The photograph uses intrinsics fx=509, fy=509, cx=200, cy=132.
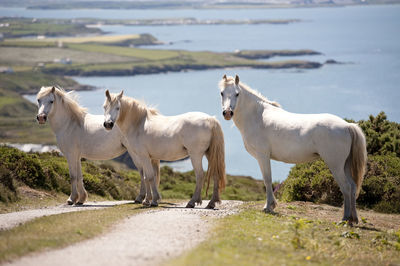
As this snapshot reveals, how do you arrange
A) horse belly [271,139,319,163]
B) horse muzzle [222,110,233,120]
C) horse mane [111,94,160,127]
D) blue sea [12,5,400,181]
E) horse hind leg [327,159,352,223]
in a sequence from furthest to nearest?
blue sea [12,5,400,181] < horse mane [111,94,160,127] < horse muzzle [222,110,233,120] < horse belly [271,139,319,163] < horse hind leg [327,159,352,223]

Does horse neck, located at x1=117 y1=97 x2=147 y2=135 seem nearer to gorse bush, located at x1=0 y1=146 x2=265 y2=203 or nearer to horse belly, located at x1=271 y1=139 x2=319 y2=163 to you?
horse belly, located at x1=271 y1=139 x2=319 y2=163

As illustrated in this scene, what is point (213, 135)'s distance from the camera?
46.0 ft

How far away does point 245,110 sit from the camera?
13.7 meters

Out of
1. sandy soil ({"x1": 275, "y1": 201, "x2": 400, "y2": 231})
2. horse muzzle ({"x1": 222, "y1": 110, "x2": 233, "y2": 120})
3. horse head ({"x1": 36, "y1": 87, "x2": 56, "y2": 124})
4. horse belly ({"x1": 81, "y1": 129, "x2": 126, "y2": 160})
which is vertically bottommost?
sandy soil ({"x1": 275, "y1": 201, "x2": 400, "y2": 231})

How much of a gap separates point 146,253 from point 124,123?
688cm

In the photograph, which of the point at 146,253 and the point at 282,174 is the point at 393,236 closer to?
the point at 146,253

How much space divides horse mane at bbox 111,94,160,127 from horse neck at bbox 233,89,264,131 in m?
2.83

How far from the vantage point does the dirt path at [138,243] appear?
8164 mm

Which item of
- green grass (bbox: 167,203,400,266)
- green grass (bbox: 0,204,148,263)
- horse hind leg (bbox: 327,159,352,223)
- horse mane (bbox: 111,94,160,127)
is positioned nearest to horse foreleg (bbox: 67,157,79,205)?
horse mane (bbox: 111,94,160,127)

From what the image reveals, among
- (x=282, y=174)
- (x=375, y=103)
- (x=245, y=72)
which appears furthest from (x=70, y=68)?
(x=282, y=174)

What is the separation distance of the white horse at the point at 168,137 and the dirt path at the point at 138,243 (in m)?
2.24

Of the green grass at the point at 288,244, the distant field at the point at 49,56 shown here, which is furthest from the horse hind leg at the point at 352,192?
the distant field at the point at 49,56

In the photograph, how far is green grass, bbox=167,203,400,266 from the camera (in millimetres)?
8305

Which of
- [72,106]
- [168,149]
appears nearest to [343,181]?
[168,149]
